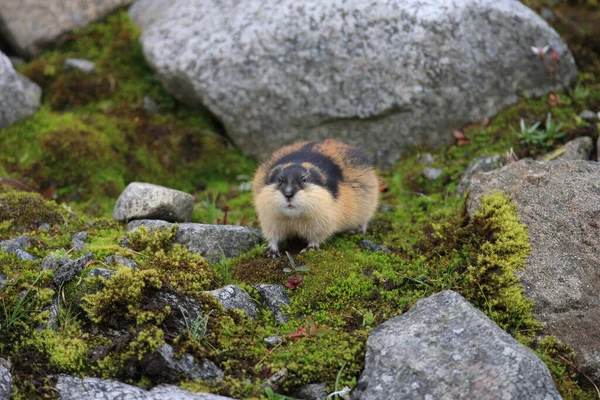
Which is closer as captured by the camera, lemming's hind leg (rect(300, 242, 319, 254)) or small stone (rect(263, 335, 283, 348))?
small stone (rect(263, 335, 283, 348))

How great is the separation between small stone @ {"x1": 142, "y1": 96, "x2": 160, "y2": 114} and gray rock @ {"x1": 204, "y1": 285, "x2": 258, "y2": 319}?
18.3 ft

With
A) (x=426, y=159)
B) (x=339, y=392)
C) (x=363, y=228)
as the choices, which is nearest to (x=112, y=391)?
(x=339, y=392)

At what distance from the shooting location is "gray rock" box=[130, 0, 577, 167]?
408 inches

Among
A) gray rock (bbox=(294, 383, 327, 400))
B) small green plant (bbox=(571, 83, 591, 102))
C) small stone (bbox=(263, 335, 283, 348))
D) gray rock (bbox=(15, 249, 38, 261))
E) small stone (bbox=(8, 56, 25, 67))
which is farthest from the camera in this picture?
small stone (bbox=(8, 56, 25, 67))

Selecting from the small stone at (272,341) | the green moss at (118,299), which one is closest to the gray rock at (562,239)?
the small stone at (272,341)

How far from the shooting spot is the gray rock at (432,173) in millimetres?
10000

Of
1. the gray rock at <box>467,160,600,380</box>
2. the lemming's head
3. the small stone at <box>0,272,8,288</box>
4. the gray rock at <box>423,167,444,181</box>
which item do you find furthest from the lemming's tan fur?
the small stone at <box>0,272,8,288</box>

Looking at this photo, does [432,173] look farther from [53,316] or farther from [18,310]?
[18,310]

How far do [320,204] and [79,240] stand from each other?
297 cm

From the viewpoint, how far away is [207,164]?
36.4 feet

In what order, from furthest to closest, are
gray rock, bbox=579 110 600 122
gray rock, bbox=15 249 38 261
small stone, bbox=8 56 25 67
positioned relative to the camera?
small stone, bbox=8 56 25 67 → gray rock, bbox=579 110 600 122 → gray rock, bbox=15 249 38 261

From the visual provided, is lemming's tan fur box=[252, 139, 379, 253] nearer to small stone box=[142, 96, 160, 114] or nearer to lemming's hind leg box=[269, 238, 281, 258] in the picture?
lemming's hind leg box=[269, 238, 281, 258]

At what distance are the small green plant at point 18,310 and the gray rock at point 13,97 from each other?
5291 millimetres

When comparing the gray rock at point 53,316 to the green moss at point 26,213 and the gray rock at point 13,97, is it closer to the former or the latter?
the green moss at point 26,213
